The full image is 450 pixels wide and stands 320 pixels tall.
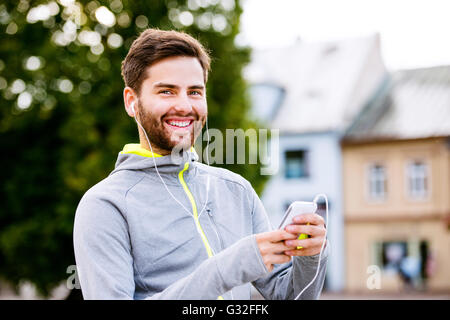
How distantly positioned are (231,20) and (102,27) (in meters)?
1.92

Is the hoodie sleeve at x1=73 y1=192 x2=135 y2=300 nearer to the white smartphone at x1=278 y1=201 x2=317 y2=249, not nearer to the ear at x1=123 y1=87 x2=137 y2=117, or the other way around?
the ear at x1=123 y1=87 x2=137 y2=117

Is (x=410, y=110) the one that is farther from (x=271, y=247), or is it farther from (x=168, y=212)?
(x=271, y=247)

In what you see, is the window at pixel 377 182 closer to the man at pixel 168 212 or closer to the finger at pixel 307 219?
the man at pixel 168 212

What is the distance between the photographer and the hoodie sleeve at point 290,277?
1.58 meters

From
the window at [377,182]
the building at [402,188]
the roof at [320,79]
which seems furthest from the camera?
the roof at [320,79]

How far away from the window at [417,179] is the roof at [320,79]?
2321 millimetres

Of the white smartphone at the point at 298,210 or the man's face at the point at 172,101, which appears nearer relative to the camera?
the white smartphone at the point at 298,210

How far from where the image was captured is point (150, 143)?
68.1 inches

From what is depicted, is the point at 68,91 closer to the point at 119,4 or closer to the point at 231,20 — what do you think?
the point at 119,4

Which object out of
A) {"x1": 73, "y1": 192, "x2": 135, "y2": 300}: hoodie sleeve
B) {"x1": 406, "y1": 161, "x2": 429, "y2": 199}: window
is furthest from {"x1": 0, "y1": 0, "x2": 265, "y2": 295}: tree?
{"x1": 406, "y1": 161, "x2": 429, "y2": 199}: window

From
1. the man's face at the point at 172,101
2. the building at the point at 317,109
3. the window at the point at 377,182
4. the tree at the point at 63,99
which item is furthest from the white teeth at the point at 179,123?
the window at the point at 377,182

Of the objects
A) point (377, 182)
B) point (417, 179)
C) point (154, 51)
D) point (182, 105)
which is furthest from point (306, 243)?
point (377, 182)
